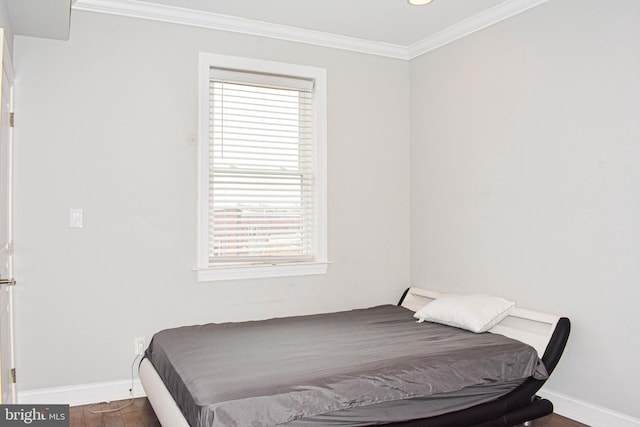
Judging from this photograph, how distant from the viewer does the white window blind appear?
381 cm

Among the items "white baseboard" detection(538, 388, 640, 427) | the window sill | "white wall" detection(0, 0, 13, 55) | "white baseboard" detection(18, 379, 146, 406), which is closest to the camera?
"white wall" detection(0, 0, 13, 55)

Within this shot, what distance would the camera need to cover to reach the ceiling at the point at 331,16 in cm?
345

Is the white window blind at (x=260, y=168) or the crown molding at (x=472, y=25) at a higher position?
the crown molding at (x=472, y=25)

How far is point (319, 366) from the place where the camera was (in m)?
2.58

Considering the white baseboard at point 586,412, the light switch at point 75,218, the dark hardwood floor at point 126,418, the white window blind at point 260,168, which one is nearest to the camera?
the white baseboard at point 586,412

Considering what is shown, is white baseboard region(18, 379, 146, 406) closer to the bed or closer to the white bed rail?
the bed

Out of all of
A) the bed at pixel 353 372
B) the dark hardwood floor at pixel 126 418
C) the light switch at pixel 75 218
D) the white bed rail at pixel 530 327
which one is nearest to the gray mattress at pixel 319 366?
the bed at pixel 353 372

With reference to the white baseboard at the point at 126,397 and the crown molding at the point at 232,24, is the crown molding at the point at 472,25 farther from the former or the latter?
the white baseboard at the point at 126,397

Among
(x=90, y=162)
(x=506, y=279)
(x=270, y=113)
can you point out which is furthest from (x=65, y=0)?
(x=506, y=279)

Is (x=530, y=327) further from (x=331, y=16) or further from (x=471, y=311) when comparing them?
(x=331, y=16)

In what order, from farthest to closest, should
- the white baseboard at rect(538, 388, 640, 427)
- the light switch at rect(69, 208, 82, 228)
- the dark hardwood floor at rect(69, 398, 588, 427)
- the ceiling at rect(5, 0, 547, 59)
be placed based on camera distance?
the ceiling at rect(5, 0, 547, 59) < the light switch at rect(69, 208, 82, 228) < the dark hardwood floor at rect(69, 398, 588, 427) < the white baseboard at rect(538, 388, 640, 427)

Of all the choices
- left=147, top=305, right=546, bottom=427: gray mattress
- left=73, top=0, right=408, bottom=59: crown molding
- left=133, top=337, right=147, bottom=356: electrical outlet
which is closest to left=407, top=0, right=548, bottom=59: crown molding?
left=73, top=0, right=408, bottom=59: crown molding

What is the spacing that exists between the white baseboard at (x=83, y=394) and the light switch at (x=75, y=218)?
1.02 m

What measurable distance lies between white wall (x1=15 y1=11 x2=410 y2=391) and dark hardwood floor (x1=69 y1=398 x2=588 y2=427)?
22cm
